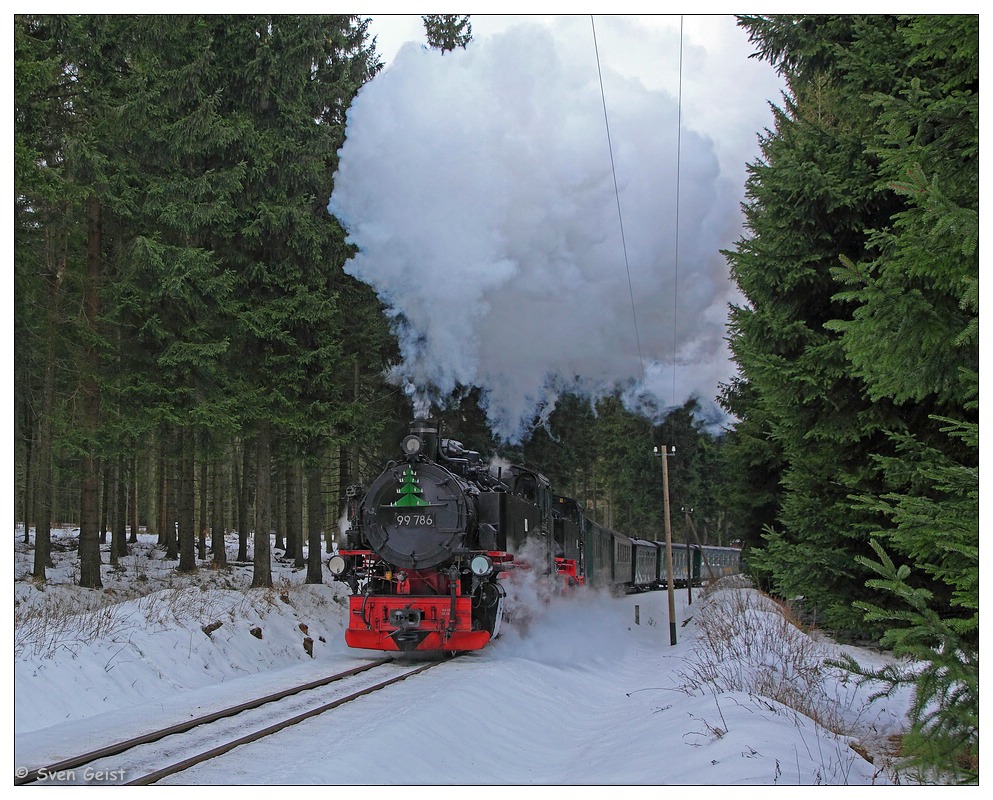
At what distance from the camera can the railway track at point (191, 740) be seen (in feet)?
17.6

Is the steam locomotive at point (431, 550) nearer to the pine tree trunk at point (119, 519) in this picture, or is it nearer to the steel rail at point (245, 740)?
the steel rail at point (245, 740)

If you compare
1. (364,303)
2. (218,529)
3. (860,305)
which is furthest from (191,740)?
(218,529)

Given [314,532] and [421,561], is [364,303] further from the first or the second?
[421,561]

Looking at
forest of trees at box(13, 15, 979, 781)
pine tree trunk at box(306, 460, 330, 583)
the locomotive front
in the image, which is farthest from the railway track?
pine tree trunk at box(306, 460, 330, 583)

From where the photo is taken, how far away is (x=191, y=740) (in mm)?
6633

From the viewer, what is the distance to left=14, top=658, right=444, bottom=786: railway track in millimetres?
5375

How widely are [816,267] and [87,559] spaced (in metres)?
14.1

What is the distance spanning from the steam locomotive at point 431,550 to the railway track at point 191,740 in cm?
214

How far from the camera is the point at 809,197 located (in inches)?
340

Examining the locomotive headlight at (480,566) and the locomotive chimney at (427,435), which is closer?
the locomotive headlight at (480,566)

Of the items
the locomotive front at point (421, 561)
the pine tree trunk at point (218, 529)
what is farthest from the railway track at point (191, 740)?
the pine tree trunk at point (218, 529)
